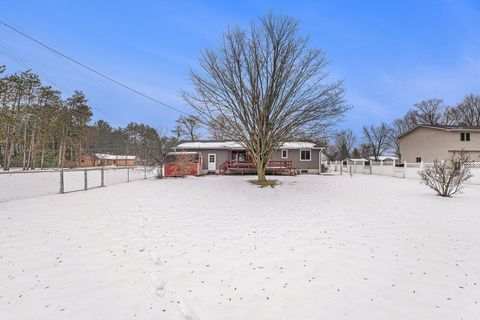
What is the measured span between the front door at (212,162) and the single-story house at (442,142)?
1991 centimetres

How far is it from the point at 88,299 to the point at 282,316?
1.97 meters

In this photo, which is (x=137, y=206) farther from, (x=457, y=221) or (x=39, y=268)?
(x=457, y=221)

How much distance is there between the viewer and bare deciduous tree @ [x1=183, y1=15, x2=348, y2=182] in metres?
15.0

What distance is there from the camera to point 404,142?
35562mm

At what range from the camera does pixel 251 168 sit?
79.4 ft

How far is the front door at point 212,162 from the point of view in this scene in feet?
86.6

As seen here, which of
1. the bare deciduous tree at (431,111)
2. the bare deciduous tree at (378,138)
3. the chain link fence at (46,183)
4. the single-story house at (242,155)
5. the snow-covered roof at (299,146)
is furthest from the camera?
the bare deciduous tree at (378,138)

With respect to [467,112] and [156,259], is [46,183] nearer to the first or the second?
[156,259]

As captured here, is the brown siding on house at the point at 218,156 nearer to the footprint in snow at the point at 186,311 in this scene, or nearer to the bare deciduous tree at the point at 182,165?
the bare deciduous tree at the point at 182,165

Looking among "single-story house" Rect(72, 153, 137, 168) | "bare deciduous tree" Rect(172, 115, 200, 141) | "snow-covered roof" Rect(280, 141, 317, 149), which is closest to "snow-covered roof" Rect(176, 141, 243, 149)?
"snow-covered roof" Rect(280, 141, 317, 149)

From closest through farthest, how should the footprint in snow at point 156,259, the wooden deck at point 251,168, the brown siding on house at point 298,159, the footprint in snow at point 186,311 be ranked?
1. the footprint in snow at point 186,311
2. the footprint in snow at point 156,259
3. the wooden deck at point 251,168
4. the brown siding on house at point 298,159

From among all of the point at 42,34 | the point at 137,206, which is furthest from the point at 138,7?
the point at 137,206

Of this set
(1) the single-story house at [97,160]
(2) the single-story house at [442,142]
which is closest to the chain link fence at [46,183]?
(2) the single-story house at [442,142]

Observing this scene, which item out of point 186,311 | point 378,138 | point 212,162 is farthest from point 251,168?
point 378,138
